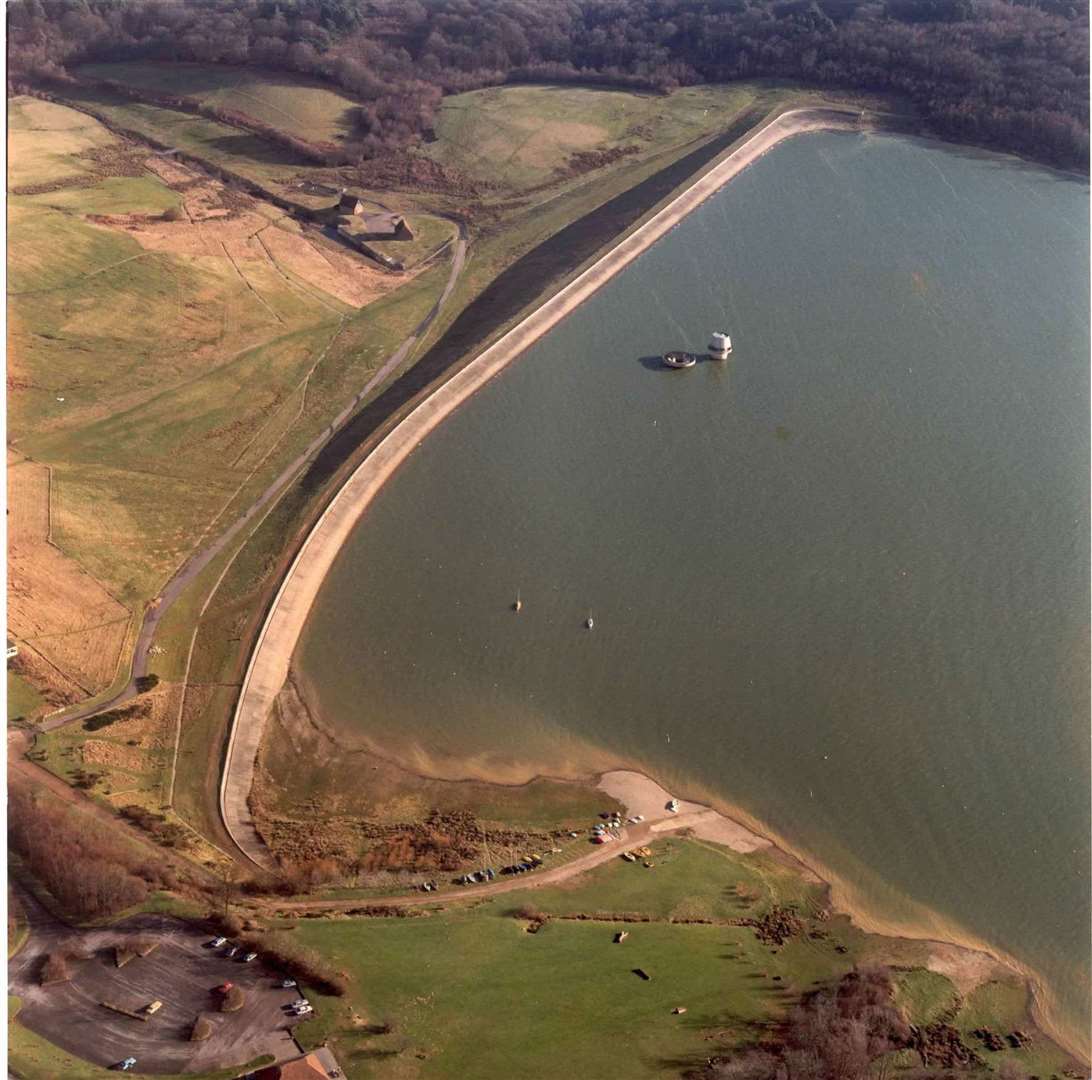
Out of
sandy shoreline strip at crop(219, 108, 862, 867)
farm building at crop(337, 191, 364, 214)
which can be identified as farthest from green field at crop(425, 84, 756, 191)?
farm building at crop(337, 191, 364, 214)

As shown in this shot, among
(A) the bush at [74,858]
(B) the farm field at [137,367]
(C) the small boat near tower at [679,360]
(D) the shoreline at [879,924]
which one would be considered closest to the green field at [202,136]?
(B) the farm field at [137,367]

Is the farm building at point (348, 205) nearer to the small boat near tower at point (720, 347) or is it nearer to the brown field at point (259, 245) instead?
the brown field at point (259, 245)

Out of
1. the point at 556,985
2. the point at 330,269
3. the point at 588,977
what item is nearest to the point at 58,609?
the point at 556,985

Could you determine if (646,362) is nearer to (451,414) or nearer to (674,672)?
(451,414)

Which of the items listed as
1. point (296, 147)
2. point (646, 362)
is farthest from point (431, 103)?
point (646, 362)

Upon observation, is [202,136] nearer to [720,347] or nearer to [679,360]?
[679,360]

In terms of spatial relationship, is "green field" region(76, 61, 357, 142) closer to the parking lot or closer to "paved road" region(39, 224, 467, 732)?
"paved road" region(39, 224, 467, 732)
